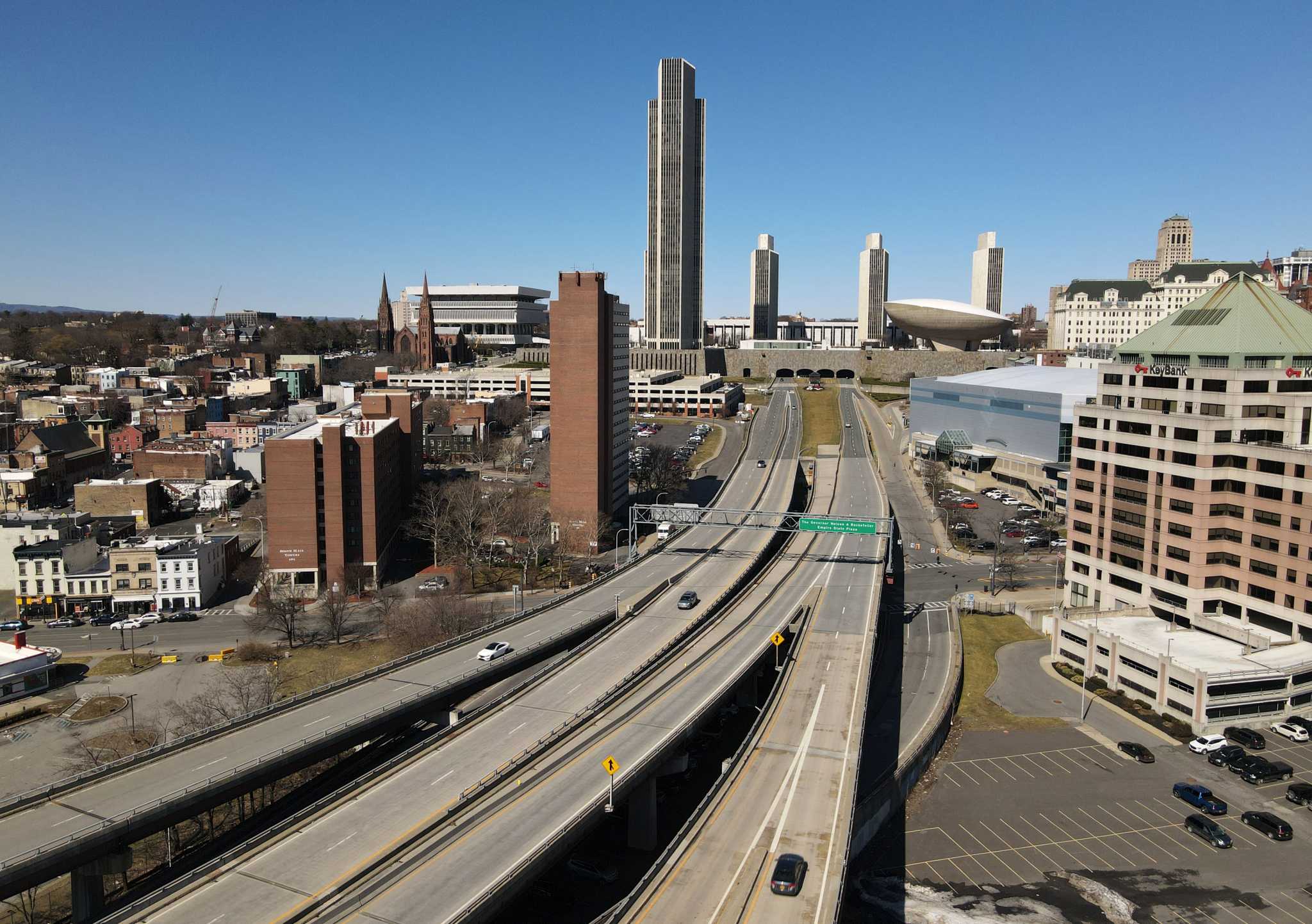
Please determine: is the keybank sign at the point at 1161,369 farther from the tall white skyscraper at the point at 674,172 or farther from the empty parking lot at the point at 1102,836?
the tall white skyscraper at the point at 674,172

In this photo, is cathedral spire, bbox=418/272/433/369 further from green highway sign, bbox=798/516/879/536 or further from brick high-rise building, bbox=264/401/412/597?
green highway sign, bbox=798/516/879/536

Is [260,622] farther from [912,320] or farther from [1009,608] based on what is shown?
[912,320]

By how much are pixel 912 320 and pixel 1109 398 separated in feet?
385

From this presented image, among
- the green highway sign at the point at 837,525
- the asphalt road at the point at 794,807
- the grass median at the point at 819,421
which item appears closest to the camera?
the asphalt road at the point at 794,807

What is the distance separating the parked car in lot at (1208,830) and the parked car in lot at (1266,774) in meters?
4.79

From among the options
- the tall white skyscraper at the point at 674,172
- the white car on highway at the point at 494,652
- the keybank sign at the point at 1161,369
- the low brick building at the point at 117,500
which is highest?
the tall white skyscraper at the point at 674,172

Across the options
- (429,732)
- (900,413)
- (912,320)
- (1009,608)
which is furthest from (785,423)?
(429,732)

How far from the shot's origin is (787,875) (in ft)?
74.7

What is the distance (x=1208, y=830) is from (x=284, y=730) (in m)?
34.6

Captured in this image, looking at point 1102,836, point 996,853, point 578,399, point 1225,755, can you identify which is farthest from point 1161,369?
point 578,399

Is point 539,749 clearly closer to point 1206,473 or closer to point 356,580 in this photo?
point 356,580

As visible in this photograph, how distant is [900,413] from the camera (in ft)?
461

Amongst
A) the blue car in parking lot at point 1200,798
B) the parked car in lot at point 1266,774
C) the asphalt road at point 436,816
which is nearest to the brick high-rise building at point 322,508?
the asphalt road at point 436,816

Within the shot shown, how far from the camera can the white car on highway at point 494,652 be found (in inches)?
1567
